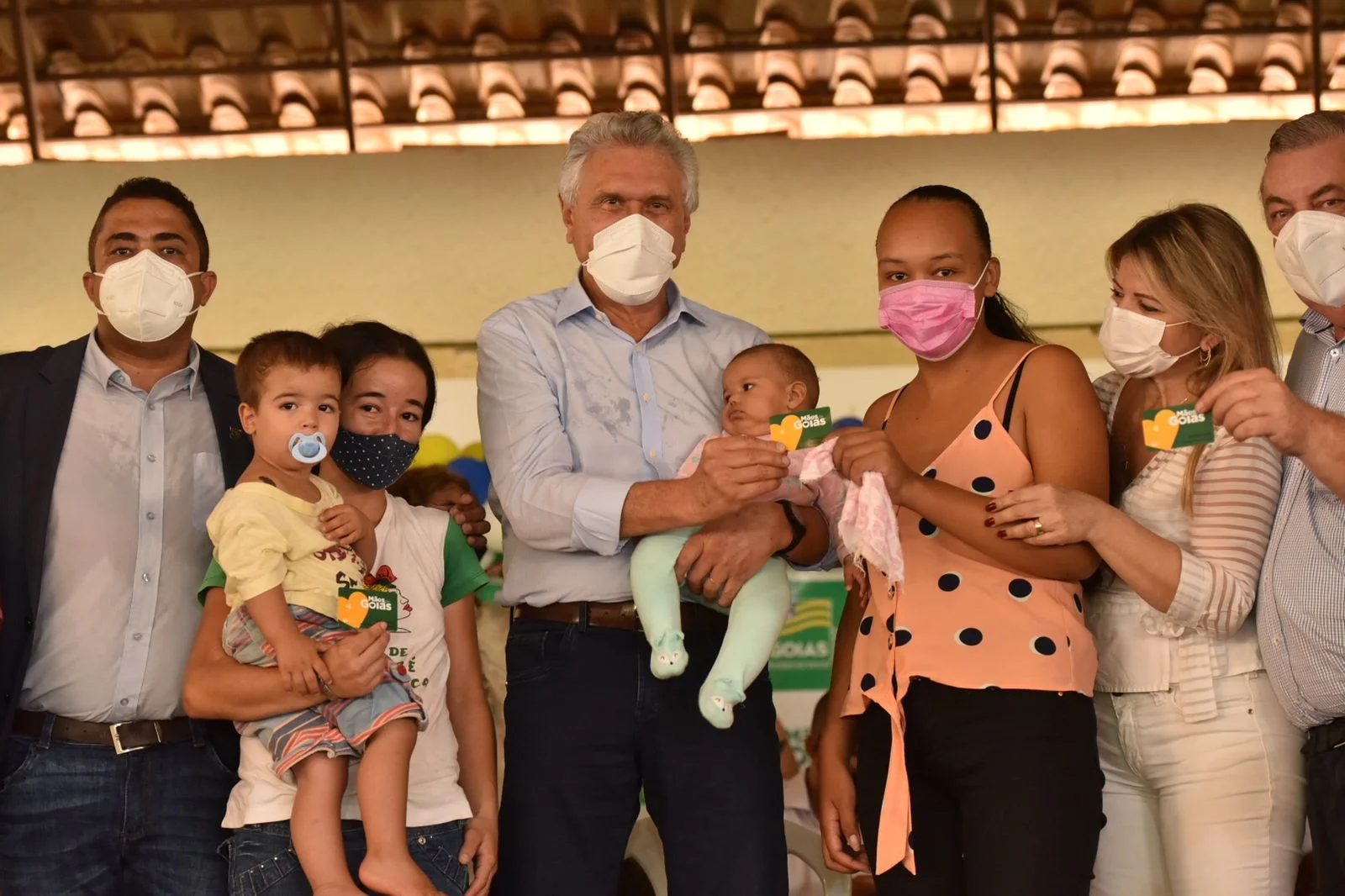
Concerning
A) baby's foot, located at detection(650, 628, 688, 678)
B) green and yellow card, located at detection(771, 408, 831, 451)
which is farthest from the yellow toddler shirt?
green and yellow card, located at detection(771, 408, 831, 451)

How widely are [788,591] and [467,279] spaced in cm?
310

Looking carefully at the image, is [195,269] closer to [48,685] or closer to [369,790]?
[48,685]

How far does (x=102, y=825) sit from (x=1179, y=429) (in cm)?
200

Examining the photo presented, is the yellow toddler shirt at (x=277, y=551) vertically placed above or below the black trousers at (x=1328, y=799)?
above

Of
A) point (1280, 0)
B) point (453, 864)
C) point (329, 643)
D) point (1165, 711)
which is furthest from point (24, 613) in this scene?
point (1280, 0)

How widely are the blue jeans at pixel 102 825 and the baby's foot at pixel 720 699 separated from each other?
3.13 feet

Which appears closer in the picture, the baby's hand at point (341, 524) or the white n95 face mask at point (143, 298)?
the baby's hand at point (341, 524)

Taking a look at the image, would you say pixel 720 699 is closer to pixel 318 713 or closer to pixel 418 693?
pixel 418 693

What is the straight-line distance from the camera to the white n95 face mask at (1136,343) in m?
2.68

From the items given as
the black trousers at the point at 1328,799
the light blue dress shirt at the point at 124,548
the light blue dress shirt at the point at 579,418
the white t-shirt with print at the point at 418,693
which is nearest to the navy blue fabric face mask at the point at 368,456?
the white t-shirt with print at the point at 418,693

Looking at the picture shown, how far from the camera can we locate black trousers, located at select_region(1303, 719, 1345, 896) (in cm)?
240

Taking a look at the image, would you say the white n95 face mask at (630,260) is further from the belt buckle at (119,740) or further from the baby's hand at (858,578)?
the belt buckle at (119,740)

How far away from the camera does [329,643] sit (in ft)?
8.30

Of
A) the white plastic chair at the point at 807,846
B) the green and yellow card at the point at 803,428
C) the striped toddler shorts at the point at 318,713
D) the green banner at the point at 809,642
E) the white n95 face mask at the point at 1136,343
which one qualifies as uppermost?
the white n95 face mask at the point at 1136,343
